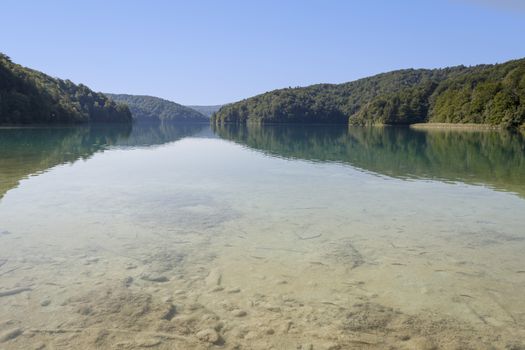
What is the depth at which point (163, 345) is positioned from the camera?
552 centimetres

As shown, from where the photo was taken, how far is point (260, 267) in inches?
335

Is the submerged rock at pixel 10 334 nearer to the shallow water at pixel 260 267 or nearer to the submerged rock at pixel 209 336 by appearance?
the shallow water at pixel 260 267

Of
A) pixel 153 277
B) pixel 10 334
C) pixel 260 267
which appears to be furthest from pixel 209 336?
pixel 260 267

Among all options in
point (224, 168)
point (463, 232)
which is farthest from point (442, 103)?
point (463, 232)

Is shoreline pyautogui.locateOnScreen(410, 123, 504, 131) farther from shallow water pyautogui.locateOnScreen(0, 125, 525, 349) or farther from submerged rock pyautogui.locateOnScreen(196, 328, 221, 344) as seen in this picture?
submerged rock pyautogui.locateOnScreen(196, 328, 221, 344)

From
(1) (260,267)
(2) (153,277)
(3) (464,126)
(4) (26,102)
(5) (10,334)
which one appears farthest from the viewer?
(3) (464,126)

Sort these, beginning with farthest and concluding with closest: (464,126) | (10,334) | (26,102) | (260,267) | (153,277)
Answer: (464,126) < (26,102) < (260,267) < (153,277) < (10,334)

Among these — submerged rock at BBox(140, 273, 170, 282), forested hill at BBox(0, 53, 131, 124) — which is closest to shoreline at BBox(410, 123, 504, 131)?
forested hill at BBox(0, 53, 131, 124)

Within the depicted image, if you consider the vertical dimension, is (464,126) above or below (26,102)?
below

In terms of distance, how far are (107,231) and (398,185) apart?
13.2 m

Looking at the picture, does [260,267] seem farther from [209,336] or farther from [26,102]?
[26,102]

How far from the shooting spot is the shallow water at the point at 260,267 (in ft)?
19.3

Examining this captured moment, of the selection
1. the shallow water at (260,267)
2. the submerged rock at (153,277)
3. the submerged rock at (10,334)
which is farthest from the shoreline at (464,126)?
the submerged rock at (10,334)

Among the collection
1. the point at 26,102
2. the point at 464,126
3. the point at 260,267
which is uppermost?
the point at 26,102
